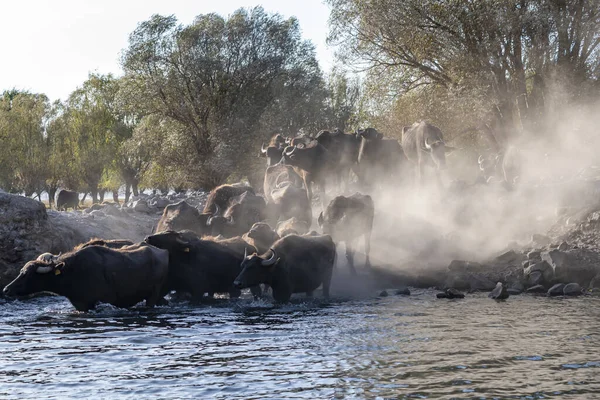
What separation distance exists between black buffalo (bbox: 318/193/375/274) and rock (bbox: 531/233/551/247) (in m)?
5.20

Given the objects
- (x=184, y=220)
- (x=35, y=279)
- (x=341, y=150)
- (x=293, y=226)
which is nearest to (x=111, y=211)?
(x=184, y=220)

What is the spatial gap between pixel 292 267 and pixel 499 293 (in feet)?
17.1

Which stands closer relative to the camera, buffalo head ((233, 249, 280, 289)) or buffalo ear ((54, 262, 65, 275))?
buffalo ear ((54, 262, 65, 275))

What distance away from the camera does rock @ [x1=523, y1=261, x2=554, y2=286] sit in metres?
21.8

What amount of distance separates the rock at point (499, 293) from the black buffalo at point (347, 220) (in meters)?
5.00

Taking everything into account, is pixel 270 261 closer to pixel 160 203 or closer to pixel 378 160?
pixel 378 160

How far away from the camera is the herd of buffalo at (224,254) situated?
1867 centimetres

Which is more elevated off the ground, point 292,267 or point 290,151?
point 290,151

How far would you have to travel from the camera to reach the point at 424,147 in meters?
32.6

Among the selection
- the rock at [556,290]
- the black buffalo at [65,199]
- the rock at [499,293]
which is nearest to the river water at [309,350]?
the rock at [499,293]

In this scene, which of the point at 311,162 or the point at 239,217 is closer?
the point at 239,217

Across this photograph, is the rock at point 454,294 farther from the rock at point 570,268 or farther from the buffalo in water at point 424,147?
the buffalo in water at point 424,147

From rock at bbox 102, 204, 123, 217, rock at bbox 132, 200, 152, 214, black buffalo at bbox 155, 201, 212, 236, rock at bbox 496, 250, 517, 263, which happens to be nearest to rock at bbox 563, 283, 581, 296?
rock at bbox 496, 250, 517, 263

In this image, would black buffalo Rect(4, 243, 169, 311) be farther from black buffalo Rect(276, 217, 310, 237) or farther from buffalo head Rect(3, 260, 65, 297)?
black buffalo Rect(276, 217, 310, 237)
